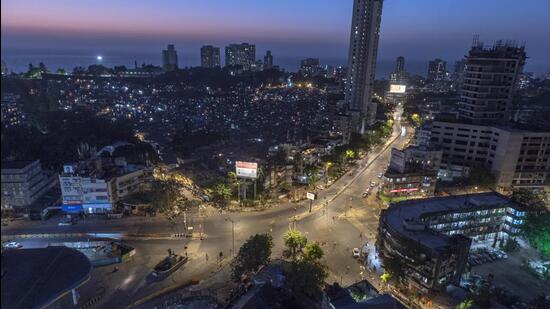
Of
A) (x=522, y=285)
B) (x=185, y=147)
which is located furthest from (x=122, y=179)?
(x=522, y=285)

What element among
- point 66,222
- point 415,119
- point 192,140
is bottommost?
point 66,222

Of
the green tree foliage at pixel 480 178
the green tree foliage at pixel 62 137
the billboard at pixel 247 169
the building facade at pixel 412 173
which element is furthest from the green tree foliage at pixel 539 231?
the green tree foliage at pixel 62 137

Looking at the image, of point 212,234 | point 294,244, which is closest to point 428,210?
point 294,244

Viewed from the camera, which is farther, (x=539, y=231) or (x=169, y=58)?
(x=169, y=58)

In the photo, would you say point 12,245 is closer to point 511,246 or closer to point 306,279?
point 306,279

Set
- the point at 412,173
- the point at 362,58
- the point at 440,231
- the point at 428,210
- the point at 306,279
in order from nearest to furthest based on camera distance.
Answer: the point at 306,279 < the point at 440,231 < the point at 428,210 < the point at 412,173 < the point at 362,58

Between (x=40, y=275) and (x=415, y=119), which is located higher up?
(x=415, y=119)

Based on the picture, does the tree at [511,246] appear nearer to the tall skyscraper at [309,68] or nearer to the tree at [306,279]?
the tree at [306,279]
